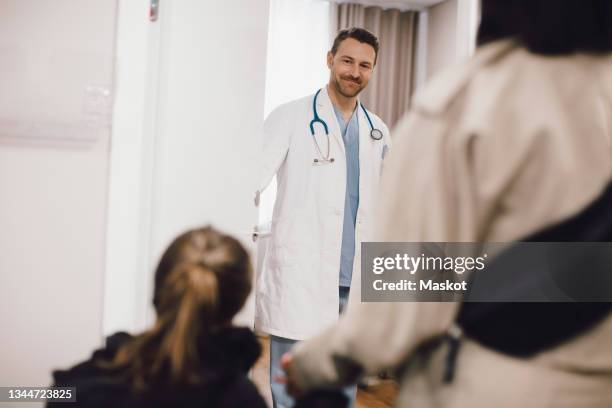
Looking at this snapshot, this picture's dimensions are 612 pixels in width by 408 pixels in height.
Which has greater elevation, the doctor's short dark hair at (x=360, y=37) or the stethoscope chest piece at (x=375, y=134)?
the doctor's short dark hair at (x=360, y=37)

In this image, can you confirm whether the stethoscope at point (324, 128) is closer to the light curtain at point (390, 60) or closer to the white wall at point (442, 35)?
the white wall at point (442, 35)

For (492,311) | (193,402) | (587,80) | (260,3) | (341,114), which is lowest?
(193,402)

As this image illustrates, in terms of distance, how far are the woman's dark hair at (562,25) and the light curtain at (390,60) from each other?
3.71 metres

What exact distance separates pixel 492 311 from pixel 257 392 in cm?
40

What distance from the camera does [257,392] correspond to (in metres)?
0.95

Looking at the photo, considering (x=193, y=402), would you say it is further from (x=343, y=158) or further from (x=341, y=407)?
(x=343, y=158)

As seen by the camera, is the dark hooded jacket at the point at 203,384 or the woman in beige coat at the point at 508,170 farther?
the dark hooded jacket at the point at 203,384

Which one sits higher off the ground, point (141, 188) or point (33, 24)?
point (33, 24)

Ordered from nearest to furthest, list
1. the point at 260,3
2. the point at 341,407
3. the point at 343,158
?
the point at 341,407, the point at 260,3, the point at 343,158

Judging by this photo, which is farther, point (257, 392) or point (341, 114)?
point (341, 114)

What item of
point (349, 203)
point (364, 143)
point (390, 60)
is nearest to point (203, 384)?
point (349, 203)

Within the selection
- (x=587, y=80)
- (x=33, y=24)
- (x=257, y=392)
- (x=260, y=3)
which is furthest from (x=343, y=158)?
(x=587, y=80)

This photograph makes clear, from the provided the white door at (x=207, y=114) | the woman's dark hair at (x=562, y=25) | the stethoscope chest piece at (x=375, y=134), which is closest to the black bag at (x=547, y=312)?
the woman's dark hair at (x=562, y=25)

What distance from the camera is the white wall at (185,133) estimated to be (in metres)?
1.61
